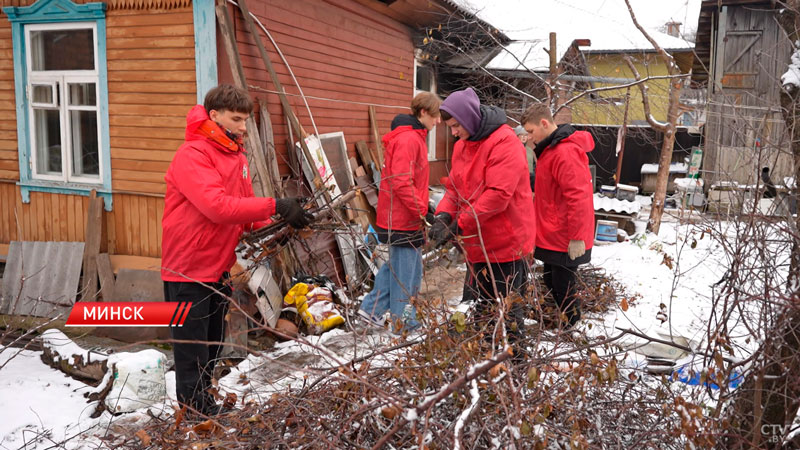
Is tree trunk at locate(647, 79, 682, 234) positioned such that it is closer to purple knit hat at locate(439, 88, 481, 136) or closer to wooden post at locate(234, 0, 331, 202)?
wooden post at locate(234, 0, 331, 202)

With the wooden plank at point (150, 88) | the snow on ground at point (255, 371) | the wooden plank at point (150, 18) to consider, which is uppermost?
the wooden plank at point (150, 18)

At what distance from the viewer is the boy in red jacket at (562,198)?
4.24 m

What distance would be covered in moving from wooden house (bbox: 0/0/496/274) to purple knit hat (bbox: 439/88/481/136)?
113 inches

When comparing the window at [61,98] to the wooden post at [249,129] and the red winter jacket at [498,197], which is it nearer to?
the wooden post at [249,129]

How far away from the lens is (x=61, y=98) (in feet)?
21.3

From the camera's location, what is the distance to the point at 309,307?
18.8 ft

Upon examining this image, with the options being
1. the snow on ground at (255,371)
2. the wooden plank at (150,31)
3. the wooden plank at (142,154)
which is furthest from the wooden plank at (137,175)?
the snow on ground at (255,371)

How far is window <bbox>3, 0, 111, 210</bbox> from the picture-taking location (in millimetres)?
6254

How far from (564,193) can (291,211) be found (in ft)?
6.28

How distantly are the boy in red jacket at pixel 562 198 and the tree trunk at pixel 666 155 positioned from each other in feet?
19.7

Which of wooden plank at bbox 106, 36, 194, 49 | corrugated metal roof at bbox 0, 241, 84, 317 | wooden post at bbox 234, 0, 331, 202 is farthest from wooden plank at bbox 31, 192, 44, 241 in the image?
wooden post at bbox 234, 0, 331, 202

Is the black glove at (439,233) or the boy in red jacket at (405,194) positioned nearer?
the black glove at (439,233)

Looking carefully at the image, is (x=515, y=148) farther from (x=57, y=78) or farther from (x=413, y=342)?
(x=57, y=78)

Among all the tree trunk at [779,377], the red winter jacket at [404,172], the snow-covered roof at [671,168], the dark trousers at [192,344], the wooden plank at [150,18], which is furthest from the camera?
the snow-covered roof at [671,168]
